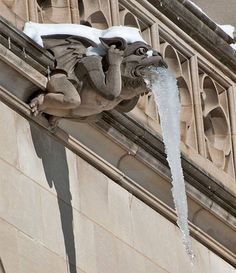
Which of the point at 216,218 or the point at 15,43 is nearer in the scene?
the point at 15,43

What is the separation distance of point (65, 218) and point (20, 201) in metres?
0.50

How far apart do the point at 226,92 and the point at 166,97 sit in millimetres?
2566

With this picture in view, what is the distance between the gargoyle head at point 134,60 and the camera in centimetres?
1912

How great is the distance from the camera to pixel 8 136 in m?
18.8

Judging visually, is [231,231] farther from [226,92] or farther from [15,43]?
[15,43]

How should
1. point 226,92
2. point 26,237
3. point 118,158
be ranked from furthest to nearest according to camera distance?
point 226,92 → point 118,158 → point 26,237

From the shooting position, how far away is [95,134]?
1962 centimetres

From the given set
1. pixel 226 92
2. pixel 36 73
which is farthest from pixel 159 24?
pixel 36 73

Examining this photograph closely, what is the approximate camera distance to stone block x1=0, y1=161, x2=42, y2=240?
18.6 m

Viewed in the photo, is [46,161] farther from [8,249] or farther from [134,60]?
[8,249]

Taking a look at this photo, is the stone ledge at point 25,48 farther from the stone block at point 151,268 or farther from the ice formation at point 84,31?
the stone block at point 151,268

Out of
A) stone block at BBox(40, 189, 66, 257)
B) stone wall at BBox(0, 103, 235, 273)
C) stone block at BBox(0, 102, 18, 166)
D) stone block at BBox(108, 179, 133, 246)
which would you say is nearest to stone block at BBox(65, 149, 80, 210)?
stone wall at BBox(0, 103, 235, 273)

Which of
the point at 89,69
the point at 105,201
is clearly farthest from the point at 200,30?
the point at 89,69

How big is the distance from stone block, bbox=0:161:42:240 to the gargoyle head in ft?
2.69
